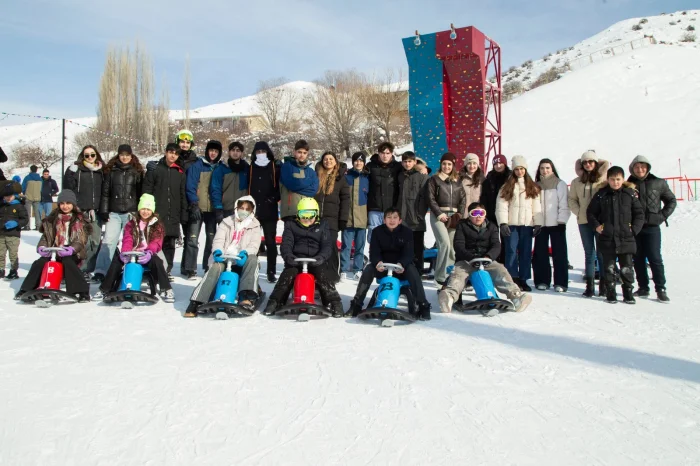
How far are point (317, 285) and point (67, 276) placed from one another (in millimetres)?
2896

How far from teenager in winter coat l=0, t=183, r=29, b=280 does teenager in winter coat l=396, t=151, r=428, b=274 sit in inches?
215

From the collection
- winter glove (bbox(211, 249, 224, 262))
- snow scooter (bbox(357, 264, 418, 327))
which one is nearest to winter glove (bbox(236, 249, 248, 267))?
winter glove (bbox(211, 249, 224, 262))

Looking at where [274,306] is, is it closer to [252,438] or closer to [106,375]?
[106,375]

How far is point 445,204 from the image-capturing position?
22.5 ft

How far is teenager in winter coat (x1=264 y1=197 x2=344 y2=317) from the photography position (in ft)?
17.2

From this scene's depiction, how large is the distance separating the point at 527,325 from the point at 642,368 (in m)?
1.28

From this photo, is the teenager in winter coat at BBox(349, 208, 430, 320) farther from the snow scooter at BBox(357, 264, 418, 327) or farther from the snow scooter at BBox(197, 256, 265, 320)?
the snow scooter at BBox(197, 256, 265, 320)

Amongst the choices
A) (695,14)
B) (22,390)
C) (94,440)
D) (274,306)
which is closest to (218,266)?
(274,306)

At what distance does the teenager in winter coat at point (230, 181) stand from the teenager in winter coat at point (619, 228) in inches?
181

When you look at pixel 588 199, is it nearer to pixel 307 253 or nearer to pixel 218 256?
pixel 307 253

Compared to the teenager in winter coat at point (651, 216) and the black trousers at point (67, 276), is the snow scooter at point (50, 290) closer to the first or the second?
the black trousers at point (67, 276)

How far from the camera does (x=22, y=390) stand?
3156 mm

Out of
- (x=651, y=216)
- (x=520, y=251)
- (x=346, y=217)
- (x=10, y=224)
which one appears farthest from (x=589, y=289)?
(x=10, y=224)

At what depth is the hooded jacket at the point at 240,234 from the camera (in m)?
5.79
